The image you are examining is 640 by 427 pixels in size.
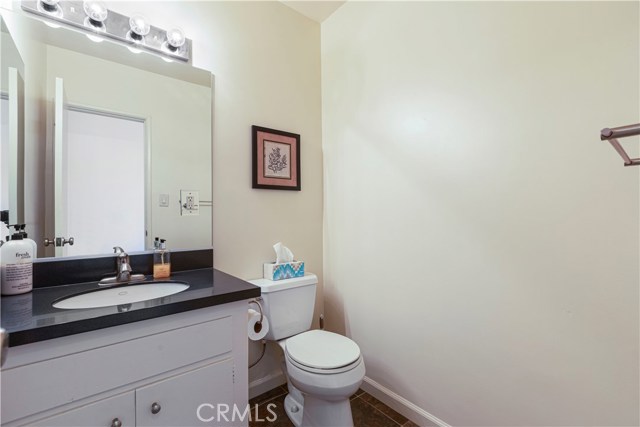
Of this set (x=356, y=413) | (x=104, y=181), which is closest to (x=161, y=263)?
(x=104, y=181)

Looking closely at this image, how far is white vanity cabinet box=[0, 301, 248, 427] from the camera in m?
0.73

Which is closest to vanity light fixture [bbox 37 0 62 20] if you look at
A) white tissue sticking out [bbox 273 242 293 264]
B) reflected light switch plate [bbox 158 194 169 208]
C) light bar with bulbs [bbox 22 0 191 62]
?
light bar with bulbs [bbox 22 0 191 62]

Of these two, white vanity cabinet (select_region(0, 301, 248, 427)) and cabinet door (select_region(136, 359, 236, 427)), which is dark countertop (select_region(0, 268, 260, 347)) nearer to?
white vanity cabinet (select_region(0, 301, 248, 427))

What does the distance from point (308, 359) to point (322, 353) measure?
0.08m

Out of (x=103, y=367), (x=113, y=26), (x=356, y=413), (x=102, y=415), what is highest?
(x=113, y=26)

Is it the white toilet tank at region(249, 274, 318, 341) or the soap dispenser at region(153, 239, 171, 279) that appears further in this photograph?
the white toilet tank at region(249, 274, 318, 341)

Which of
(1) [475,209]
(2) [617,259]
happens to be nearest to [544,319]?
(2) [617,259]

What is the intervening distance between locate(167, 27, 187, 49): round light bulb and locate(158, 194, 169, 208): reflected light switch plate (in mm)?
761

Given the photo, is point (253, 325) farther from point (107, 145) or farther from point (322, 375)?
point (107, 145)

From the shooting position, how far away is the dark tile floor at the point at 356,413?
1548mm

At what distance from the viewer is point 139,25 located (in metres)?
1.36

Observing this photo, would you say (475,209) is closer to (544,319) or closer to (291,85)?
(544,319)

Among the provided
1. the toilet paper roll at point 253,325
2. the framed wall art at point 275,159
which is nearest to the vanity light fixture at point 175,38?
the framed wall art at point 275,159

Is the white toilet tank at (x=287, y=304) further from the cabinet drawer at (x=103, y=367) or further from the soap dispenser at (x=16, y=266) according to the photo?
the soap dispenser at (x=16, y=266)
